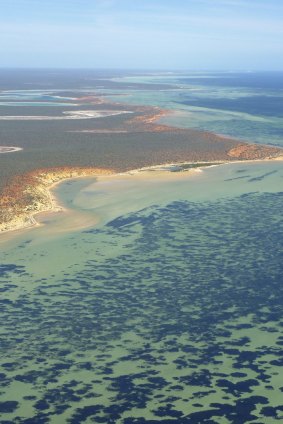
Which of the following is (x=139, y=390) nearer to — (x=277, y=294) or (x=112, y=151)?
(x=277, y=294)

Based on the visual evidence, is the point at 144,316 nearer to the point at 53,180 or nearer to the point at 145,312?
the point at 145,312

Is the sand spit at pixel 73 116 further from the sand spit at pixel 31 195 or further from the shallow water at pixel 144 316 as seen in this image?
the shallow water at pixel 144 316

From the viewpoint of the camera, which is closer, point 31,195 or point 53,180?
point 31,195

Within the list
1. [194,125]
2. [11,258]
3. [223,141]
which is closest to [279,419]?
[11,258]

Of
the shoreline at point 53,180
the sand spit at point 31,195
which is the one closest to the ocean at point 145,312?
the shoreline at point 53,180

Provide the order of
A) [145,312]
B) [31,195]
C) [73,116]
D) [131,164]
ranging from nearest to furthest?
[145,312] < [31,195] < [131,164] < [73,116]

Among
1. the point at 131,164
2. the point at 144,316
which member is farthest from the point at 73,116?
the point at 144,316
